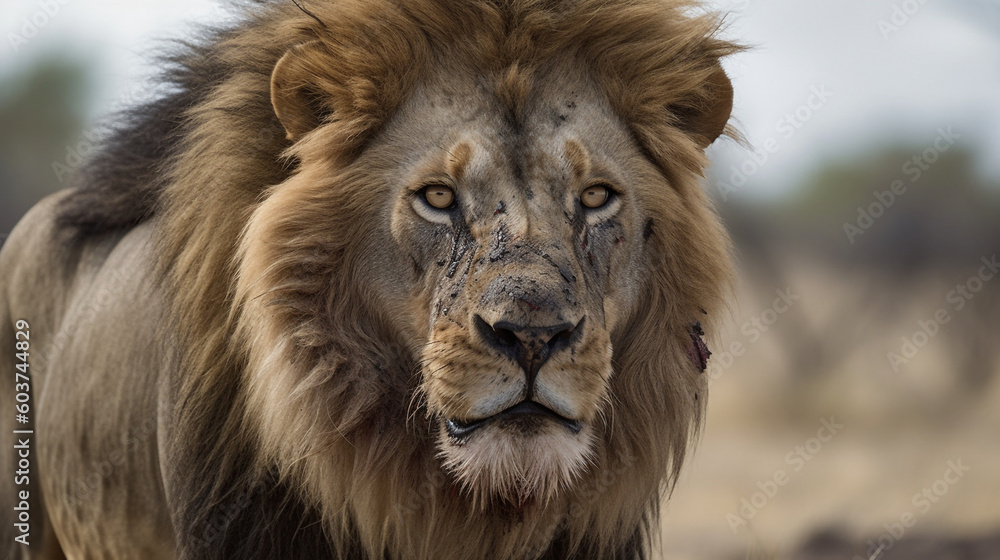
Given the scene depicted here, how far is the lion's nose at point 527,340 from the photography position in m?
2.41

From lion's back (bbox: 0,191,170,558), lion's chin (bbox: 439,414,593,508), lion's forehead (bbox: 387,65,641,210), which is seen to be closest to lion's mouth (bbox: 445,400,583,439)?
lion's chin (bbox: 439,414,593,508)

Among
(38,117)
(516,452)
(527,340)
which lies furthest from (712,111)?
(38,117)

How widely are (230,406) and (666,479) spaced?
1.35 meters

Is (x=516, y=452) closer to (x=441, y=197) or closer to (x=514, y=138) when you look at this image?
(x=441, y=197)

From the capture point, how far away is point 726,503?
11.6 metres

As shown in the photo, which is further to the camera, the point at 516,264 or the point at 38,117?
the point at 38,117

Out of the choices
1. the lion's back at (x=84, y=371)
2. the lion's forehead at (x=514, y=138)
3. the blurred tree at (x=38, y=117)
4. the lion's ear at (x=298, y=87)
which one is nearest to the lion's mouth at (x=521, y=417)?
the lion's forehead at (x=514, y=138)

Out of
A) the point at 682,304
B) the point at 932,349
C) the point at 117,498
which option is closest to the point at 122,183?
the point at 117,498

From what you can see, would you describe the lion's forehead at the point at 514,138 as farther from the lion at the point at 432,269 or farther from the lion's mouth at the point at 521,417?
the lion's mouth at the point at 521,417

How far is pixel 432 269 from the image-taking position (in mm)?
2752

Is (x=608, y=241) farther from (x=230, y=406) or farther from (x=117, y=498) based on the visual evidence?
(x=117, y=498)

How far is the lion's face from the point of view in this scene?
8.14 ft

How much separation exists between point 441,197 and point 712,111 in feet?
3.08

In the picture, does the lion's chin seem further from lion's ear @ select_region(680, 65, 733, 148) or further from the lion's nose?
lion's ear @ select_region(680, 65, 733, 148)
